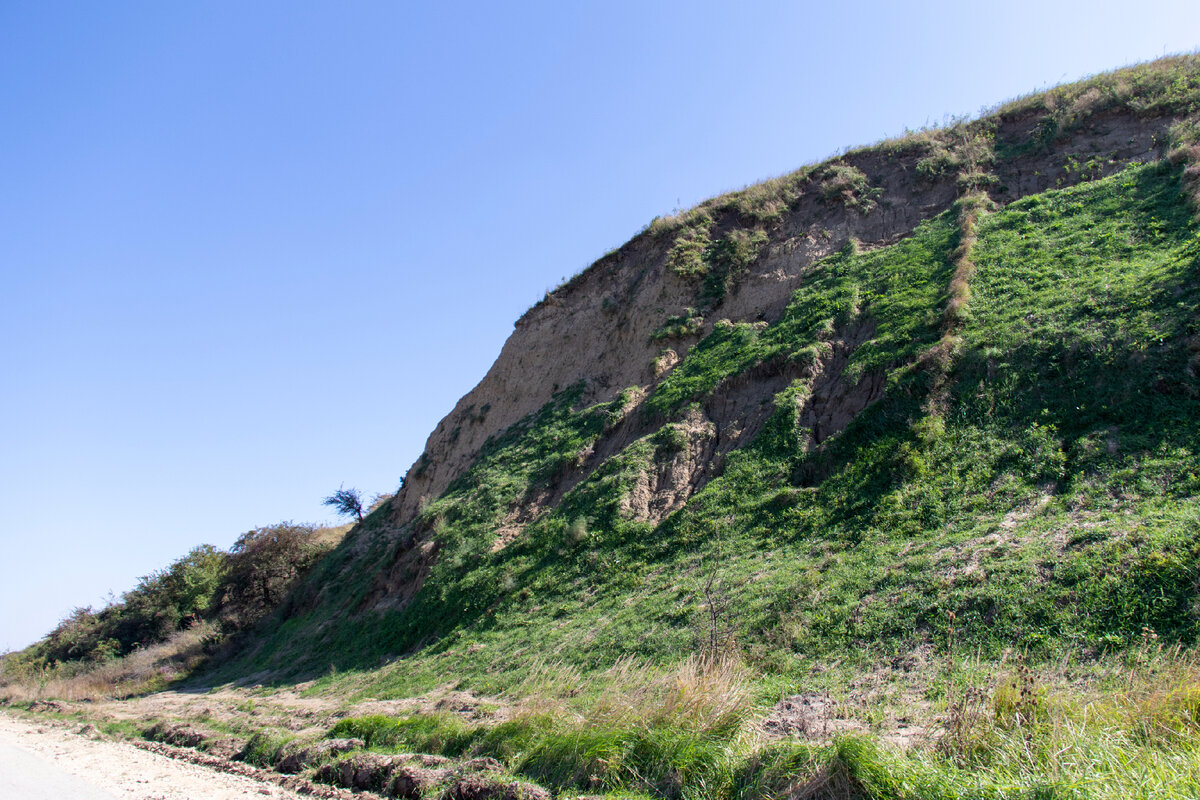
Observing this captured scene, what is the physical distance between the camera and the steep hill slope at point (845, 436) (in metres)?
8.29

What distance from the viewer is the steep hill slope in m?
8.29

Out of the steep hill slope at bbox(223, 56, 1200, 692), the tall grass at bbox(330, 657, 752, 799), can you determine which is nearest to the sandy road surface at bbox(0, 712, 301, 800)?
the tall grass at bbox(330, 657, 752, 799)

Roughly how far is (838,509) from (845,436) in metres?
2.02

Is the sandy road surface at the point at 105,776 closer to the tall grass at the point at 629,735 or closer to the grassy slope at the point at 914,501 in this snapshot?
the tall grass at the point at 629,735

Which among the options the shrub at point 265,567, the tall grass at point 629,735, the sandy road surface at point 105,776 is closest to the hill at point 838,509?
the tall grass at point 629,735

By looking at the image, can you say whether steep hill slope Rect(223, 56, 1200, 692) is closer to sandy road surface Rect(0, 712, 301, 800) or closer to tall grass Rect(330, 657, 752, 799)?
tall grass Rect(330, 657, 752, 799)

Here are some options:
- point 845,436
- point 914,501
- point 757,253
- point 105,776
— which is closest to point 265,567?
point 105,776

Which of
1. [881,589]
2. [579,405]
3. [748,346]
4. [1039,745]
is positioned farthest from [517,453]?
[1039,745]

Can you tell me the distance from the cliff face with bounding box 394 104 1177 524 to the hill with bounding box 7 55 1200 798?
0.13m

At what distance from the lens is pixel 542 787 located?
20.2 feet

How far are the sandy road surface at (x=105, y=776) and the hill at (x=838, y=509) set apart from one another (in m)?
0.92

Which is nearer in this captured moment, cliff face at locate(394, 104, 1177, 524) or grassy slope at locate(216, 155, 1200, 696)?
grassy slope at locate(216, 155, 1200, 696)

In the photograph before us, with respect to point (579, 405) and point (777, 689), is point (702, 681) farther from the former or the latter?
point (579, 405)

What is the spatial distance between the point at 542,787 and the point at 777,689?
276cm
